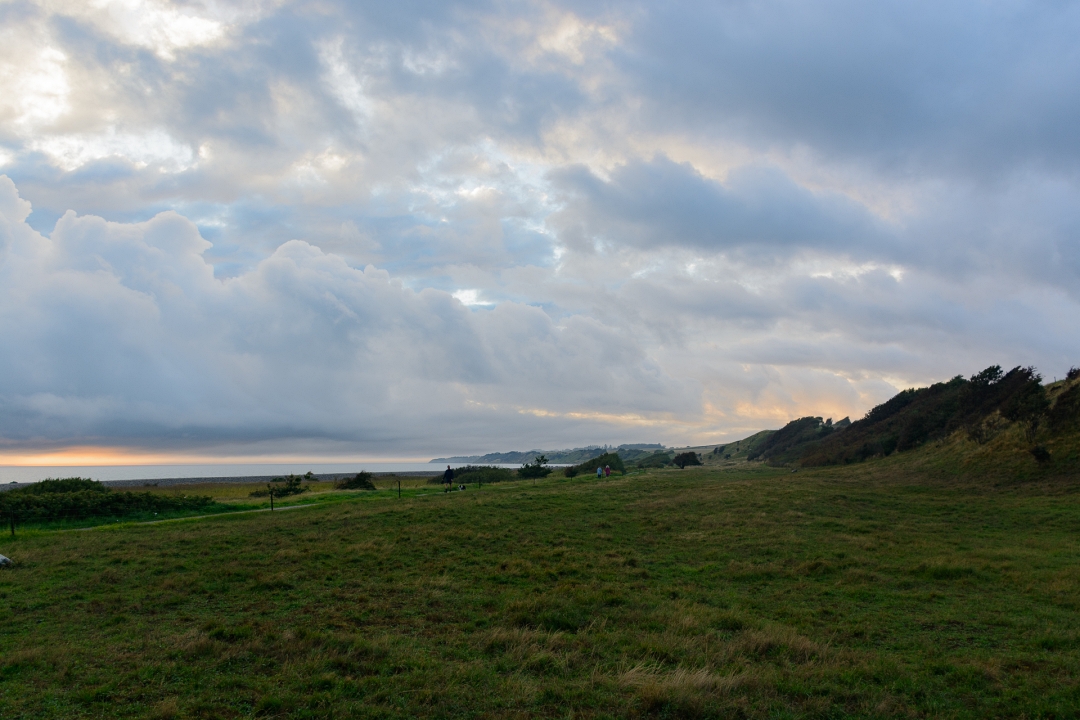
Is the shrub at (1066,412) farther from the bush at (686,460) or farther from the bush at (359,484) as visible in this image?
the bush at (359,484)

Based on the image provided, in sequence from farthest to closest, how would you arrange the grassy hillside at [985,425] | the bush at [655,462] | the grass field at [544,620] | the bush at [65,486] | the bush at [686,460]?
1. the bush at [655,462]
2. the bush at [686,460]
3. the bush at [65,486]
4. the grassy hillside at [985,425]
5. the grass field at [544,620]

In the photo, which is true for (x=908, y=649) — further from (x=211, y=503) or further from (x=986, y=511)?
(x=211, y=503)

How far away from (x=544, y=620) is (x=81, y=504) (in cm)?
3580

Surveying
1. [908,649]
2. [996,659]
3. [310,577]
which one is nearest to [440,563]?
[310,577]

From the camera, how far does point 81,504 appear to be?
1367 inches

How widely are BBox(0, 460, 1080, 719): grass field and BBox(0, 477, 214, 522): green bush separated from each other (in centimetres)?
776

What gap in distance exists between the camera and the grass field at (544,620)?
879 cm

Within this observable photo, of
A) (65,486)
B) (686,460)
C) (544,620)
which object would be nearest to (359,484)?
(65,486)

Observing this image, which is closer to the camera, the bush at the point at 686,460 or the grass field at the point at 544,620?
the grass field at the point at 544,620

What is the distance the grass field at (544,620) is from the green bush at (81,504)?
25.5ft

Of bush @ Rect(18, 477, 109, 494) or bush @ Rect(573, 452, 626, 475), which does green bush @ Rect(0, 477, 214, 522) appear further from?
bush @ Rect(573, 452, 626, 475)

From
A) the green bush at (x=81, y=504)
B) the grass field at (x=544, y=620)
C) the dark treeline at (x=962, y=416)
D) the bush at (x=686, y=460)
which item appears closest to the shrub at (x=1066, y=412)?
the dark treeline at (x=962, y=416)

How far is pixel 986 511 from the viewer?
1222 inches

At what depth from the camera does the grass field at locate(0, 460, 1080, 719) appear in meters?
8.79
